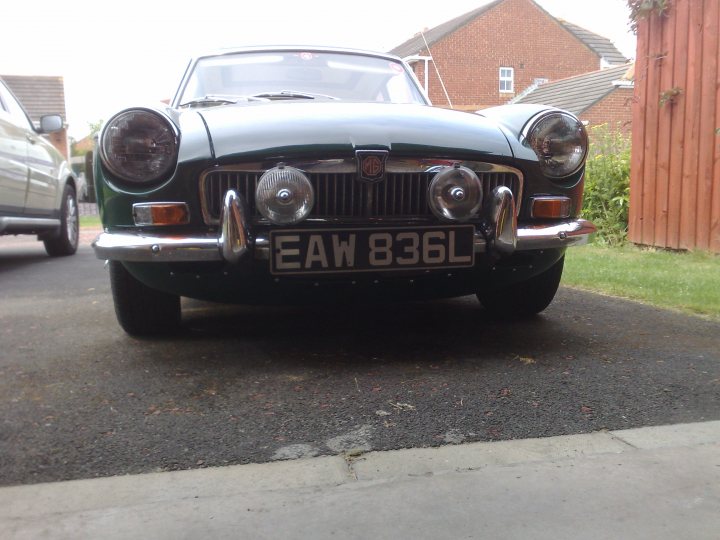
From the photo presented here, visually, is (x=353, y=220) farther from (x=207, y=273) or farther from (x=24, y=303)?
(x=24, y=303)

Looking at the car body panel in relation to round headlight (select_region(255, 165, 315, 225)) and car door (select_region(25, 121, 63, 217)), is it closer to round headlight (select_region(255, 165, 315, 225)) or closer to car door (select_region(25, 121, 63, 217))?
car door (select_region(25, 121, 63, 217))

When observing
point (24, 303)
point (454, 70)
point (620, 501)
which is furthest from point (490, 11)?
point (620, 501)

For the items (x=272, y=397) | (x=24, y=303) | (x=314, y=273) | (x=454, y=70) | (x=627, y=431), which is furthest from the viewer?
(x=454, y=70)

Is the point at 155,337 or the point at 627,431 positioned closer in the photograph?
the point at 627,431

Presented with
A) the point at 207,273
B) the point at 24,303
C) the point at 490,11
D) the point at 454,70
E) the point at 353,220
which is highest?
the point at 490,11

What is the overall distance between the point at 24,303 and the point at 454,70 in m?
32.2

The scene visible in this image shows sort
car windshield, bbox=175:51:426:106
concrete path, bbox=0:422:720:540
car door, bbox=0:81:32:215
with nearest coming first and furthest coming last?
concrete path, bbox=0:422:720:540, car windshield, bbox=175:51:426:106, car door, bbox=0:81:32:215

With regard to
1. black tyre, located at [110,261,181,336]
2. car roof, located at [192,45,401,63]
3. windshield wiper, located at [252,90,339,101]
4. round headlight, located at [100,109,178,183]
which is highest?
car roof, located at [192,45,401,63]

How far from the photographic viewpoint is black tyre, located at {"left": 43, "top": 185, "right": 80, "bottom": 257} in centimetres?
743

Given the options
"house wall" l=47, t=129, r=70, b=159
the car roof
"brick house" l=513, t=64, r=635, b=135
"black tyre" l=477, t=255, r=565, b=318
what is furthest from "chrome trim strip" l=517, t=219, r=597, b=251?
"house wall" l=47, t=129, r=70, b=159

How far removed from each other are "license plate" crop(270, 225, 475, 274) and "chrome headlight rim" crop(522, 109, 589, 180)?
1.63 ft

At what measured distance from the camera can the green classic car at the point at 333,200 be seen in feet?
8.89

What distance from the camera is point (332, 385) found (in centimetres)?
261

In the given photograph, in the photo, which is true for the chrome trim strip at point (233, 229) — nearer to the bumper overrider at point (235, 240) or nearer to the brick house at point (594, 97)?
the bumper overrider at point (235, 240)
